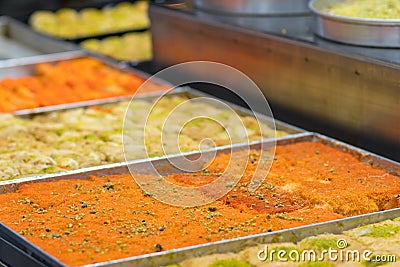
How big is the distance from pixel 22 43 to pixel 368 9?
269 cm

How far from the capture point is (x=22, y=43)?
5.31 meters

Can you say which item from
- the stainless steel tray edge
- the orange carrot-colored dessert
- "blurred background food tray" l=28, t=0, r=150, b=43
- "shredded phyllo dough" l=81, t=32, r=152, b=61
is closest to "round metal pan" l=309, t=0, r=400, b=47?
the stainless steel tray edge

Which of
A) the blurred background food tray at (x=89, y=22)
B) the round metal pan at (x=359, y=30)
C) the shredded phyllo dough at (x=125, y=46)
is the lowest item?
the shredded phyllo dough at (x=125, y=46)

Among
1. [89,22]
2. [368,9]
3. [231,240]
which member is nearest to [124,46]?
[89,22]

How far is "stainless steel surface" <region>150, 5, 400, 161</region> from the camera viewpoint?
3.07m

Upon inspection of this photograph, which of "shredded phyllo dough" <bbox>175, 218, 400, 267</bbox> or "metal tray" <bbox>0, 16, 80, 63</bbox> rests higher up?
"shredded phyllo dough" <bbox>175, 218, 400, 267</bbox>

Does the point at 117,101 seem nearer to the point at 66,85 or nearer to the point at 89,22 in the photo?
the point at 66,85

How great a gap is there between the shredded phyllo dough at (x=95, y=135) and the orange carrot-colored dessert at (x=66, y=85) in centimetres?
22

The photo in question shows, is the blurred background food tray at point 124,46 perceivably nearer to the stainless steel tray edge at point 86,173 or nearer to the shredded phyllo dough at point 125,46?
the shredded phyllo dough at point 125,46

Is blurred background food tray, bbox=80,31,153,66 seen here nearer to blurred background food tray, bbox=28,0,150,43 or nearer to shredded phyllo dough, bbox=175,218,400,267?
blurred background food tray, bbox=28,0,150,43

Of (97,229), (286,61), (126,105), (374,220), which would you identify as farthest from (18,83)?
(374,220)

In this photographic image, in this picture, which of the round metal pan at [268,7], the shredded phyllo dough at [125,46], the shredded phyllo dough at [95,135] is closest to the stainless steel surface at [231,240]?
the shredded phyllo dough at [95,135]

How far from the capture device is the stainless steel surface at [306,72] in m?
3.07

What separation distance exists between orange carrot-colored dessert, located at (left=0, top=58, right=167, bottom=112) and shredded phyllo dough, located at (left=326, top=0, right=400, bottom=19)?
95 cm
